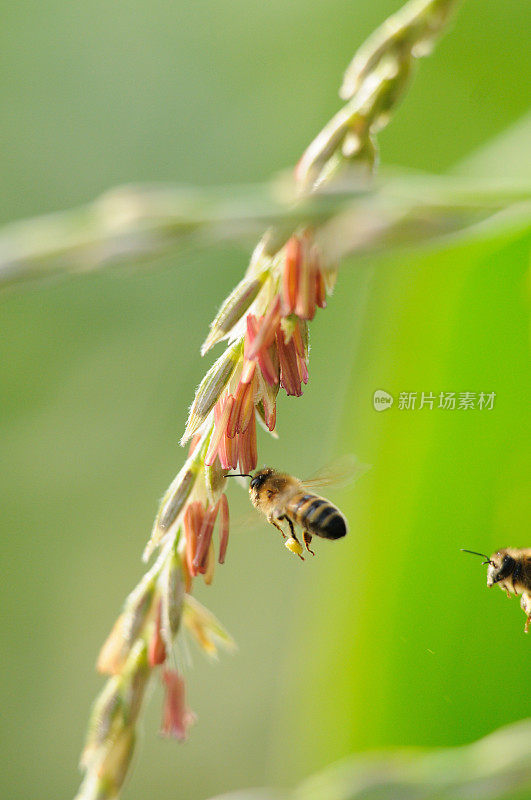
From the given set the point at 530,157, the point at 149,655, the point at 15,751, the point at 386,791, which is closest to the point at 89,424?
the point at 15,751

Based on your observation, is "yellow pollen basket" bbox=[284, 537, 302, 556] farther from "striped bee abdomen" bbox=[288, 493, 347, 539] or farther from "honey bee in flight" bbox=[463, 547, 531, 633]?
"honey bee in flight" bbox=[463, 547, 531, 633]

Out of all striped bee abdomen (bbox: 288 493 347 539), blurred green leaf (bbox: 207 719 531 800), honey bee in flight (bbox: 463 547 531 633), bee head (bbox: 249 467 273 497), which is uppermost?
bee head (bbox: 249 467 273 497)

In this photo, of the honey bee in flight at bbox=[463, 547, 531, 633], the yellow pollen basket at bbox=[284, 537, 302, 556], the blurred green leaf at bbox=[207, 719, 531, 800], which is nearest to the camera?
the blurred green leaf at bbox=[207, 719, 531, 800]

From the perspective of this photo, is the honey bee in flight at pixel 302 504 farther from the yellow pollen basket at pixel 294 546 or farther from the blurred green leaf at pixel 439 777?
the blurred green leaf at pixel 439 777

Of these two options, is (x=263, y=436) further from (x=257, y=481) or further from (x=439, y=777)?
(x=439, y=777)

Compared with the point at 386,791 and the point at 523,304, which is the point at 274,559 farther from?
the point at 386,791

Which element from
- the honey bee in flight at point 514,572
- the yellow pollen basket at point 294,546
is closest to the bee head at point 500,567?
the honey bee in flight at point 514,572

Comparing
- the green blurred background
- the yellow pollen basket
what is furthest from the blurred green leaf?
the yellow pollen basket

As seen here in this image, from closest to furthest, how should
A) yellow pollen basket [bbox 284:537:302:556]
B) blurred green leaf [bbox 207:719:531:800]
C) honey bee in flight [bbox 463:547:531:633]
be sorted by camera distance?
blurred green leaf [bbox 207:719:531:800] < honey bee in flight [bbox 463:547:531:633] < yellow pollen basket [bbox 284:537:302:556]

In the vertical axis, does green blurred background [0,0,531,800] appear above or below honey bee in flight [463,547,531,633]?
above
